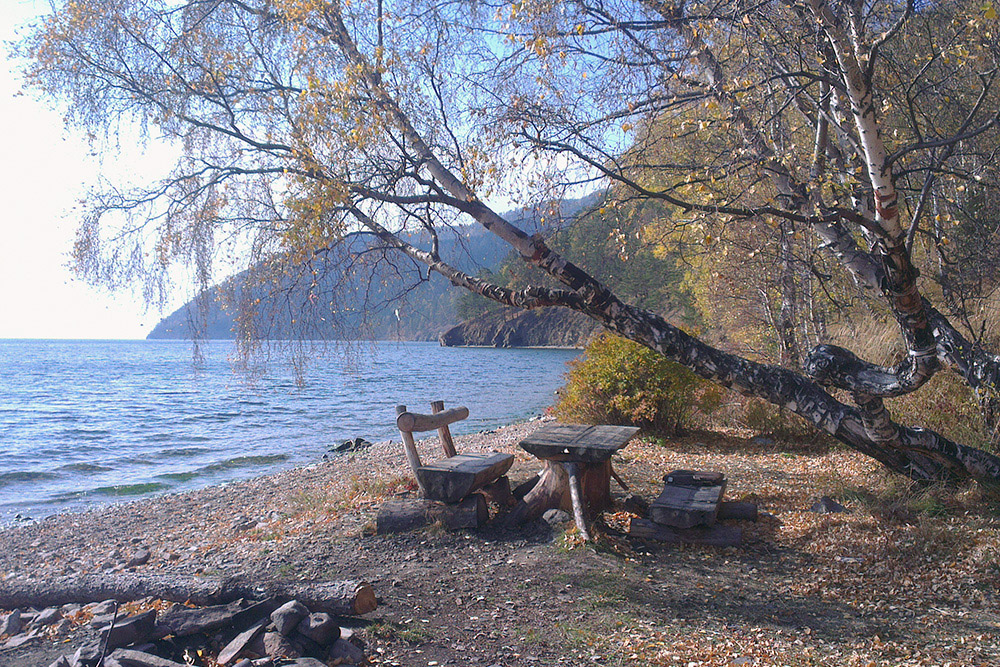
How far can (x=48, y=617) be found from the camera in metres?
5.26

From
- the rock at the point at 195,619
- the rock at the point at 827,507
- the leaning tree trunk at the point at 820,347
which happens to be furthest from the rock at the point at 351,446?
the rock at the point at 195,619

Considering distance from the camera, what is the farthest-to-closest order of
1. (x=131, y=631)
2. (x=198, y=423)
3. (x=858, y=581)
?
(x=198, y=423) → (x=858, y=581) → (x=131, y=631)

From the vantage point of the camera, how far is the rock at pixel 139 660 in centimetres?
388

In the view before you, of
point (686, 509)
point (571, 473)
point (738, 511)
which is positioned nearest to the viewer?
point (686, 509)

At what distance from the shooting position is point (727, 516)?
6.78 meters

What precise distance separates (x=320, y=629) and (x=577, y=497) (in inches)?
118

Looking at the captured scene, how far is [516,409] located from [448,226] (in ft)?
66.6

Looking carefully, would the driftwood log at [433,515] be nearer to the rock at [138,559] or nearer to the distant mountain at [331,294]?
the distant mountain at [331,294]

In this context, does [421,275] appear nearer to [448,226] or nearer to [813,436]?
[448,226]

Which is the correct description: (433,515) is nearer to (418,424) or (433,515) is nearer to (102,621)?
(418,424)

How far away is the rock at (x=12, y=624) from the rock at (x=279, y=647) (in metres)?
2.76

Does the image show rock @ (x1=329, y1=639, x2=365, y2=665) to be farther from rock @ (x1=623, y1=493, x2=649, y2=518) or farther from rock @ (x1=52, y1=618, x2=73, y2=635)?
rock @ (x1=623, y1=493, x2=649, y2=518)

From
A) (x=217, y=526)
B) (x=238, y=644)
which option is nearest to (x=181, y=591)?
(x=238, y=644)

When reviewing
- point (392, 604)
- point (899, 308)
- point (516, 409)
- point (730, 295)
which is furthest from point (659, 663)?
point (516, 409)
